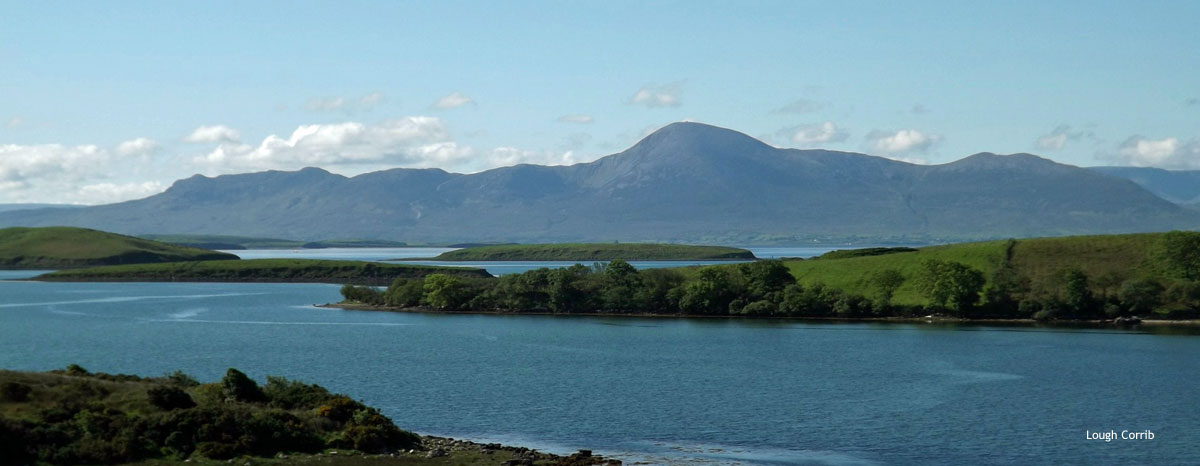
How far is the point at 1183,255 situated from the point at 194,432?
12038 cm

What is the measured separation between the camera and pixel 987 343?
10131 cm

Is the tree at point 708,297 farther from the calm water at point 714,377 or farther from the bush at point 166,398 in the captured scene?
the bush at point 166,398

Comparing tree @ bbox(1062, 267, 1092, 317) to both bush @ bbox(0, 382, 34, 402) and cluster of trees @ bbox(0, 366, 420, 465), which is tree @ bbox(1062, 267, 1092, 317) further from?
bush @ bbox(0, 382, 34, 402)

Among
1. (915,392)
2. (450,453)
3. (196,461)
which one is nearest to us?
(196,461)

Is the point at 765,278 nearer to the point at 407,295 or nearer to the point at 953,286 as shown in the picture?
the point at 953,286

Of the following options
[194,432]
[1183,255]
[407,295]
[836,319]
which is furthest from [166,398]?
[1183,255]

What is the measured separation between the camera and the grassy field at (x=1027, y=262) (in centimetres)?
13575

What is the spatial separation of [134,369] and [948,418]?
5475cm

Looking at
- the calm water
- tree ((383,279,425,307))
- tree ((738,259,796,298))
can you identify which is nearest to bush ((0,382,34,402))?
the calm water

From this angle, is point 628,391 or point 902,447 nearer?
point 902,447

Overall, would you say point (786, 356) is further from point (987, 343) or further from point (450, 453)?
point (450, 453)

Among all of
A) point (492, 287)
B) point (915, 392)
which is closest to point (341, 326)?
point (492, 287)

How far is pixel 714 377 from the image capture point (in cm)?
7556

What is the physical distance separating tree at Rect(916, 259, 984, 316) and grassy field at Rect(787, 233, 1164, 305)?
252cm
